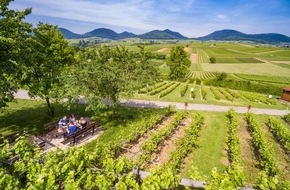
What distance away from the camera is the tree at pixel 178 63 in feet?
176

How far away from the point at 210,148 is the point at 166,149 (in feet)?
9.86

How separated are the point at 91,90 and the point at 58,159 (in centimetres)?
854

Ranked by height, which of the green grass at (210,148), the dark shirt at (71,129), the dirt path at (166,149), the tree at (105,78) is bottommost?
the green grass at (210,148)

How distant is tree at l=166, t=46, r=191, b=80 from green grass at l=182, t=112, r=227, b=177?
106 ft

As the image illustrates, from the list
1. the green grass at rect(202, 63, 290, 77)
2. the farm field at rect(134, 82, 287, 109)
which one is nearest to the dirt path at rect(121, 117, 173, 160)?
the farm field at rect(134, 82, 287, 109)

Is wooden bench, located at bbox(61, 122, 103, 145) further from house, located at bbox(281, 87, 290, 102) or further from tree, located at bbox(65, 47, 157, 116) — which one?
house, located at bbox(281, 87, 290, 102)

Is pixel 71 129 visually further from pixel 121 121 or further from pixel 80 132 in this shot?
pixel 121 121

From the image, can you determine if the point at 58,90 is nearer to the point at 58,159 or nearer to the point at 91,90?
the point at 91,90

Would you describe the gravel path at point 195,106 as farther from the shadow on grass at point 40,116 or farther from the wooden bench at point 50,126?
the wooden bench at point 50,126

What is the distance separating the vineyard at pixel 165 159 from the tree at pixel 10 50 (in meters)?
4.55

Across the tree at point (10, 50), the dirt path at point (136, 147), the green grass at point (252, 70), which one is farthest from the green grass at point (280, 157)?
the green grass at point (252, 70)

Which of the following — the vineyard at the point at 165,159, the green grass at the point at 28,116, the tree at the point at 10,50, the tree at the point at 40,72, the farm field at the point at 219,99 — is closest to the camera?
the vineyard at the point at 165,159

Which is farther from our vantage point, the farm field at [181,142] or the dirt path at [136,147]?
the dirt path at [136,147]

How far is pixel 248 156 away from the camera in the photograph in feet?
48.8
